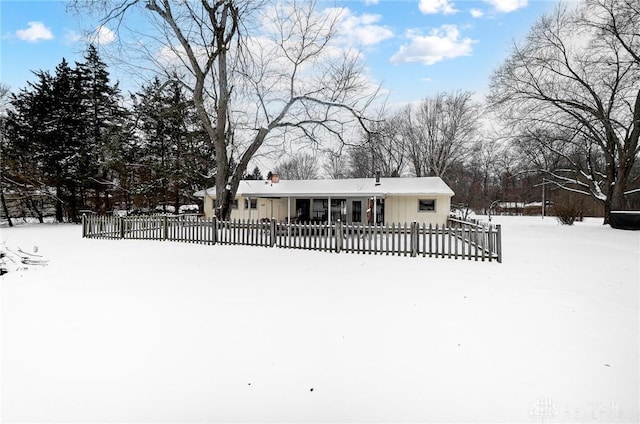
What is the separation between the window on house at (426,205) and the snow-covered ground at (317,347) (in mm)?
12713

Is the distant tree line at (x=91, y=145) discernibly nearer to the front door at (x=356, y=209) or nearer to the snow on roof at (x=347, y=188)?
the snow on roof at (x=347, y=188)

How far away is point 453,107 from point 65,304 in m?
37.3

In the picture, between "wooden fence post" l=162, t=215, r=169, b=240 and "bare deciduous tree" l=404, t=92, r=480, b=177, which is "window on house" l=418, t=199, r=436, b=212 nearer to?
"wooden fence post" l=162, t=215, r=169, b=240

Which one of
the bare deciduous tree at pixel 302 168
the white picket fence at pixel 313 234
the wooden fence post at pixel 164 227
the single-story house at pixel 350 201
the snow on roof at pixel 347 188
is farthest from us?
the bare deciduous tree at pixel 302 168

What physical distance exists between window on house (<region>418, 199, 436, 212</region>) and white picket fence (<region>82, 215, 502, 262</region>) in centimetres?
679

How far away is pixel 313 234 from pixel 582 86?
20.9 meters

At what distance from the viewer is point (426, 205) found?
1970 centimetres

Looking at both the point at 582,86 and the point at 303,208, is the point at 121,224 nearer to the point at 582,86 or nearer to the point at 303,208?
the point at 303,208

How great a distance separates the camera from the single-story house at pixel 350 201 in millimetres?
19078

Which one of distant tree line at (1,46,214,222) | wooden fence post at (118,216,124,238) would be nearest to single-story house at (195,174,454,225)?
distant tree line at (1,46,214,222)

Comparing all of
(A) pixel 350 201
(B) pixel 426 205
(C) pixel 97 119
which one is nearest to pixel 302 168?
(C) pixel 97 119

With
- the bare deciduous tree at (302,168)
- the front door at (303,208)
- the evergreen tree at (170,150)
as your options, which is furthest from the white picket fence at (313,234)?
the bare deciduous tree at (302,168)

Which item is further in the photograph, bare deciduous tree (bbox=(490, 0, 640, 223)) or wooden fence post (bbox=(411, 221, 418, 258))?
bare deciduous tree (bbox=(490, 0, 640, 223))

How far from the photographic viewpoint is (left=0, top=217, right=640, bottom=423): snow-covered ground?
8.54ft
